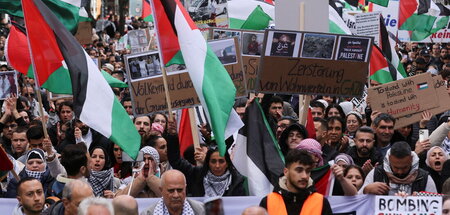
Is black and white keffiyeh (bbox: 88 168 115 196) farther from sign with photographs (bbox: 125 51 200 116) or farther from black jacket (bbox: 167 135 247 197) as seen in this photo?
sign with photographs (bbox: 125 51 200 116)

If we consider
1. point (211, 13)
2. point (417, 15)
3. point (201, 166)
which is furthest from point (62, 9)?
point (417, 15)

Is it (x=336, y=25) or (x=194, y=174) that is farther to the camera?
(x=336, y=25)

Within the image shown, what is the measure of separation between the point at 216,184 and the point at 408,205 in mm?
1598

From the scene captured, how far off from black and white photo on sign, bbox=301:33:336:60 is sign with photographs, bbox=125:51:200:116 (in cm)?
113

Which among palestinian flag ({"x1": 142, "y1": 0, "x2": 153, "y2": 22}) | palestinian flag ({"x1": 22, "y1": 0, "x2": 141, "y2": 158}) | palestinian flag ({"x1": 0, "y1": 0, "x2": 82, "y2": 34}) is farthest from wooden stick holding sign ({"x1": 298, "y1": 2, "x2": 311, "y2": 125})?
palestinian flag ({"x1": 142, "y1": 0, "x2": 153, "y2": 22})

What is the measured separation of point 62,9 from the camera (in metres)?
11.1

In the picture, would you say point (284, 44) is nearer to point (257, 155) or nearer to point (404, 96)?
point (257, 155)

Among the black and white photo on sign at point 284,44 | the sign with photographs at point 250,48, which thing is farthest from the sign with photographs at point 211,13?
the black and white photo on sign at point 284,44

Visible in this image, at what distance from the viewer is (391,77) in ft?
48.5

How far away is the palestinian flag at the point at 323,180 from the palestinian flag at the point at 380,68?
634 cm

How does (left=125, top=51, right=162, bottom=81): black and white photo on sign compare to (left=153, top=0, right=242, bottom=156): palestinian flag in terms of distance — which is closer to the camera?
(left=153, top=0, right=242, bottom=156): palestinian flag

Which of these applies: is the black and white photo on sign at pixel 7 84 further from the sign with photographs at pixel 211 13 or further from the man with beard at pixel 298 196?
the man with beard at pixel 298 196

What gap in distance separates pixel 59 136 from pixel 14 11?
6.35ft

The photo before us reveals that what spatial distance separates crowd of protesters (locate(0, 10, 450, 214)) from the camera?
25.4ft
